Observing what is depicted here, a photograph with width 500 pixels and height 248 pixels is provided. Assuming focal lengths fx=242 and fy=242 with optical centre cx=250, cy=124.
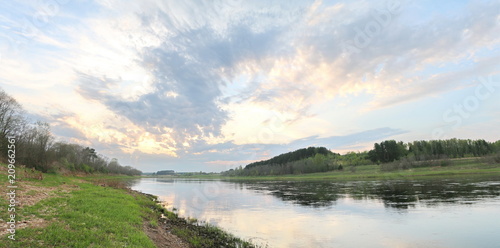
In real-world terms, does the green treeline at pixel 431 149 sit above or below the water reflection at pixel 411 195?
above

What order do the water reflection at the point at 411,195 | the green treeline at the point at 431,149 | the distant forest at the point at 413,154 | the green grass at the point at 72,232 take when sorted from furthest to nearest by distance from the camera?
1. the green treeline at the point at 431,149
2. the distant forest at the point at 413,154
3. the water reflection at the point at 411,195
4. the green grass at the point at 72,232

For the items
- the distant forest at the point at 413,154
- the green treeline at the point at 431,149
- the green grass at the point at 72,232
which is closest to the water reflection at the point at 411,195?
the green grass at the point at 72,232

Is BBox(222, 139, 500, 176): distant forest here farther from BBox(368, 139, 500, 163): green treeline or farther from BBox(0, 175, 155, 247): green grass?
BBox(0, 175, 155, 247): green grass

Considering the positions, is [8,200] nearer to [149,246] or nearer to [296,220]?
[149,246]

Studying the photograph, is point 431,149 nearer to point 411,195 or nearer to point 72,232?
point 411,195

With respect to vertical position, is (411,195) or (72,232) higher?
(72,232)

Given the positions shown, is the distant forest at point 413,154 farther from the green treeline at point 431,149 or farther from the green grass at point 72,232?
the green grass at point 72,232

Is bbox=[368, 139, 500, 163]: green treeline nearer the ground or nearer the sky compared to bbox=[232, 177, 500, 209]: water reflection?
nearer the sky

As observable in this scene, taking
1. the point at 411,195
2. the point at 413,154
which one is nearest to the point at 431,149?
the point at 413,154

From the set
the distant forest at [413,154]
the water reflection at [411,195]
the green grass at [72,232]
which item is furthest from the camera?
the distant forest at [413,154]

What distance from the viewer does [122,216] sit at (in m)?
19.1

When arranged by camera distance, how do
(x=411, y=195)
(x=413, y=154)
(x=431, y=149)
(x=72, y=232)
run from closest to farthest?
(x=72, y=232)
(x=411, y=195)
(x=431, y=149)
(x=413, y=154)

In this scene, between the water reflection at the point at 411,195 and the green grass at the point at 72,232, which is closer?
the green grass at the point at 72,232

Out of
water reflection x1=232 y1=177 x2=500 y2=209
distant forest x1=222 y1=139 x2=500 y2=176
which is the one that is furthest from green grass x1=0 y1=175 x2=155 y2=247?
distant forest x1=222 y1=139 x2=500 y2=176
